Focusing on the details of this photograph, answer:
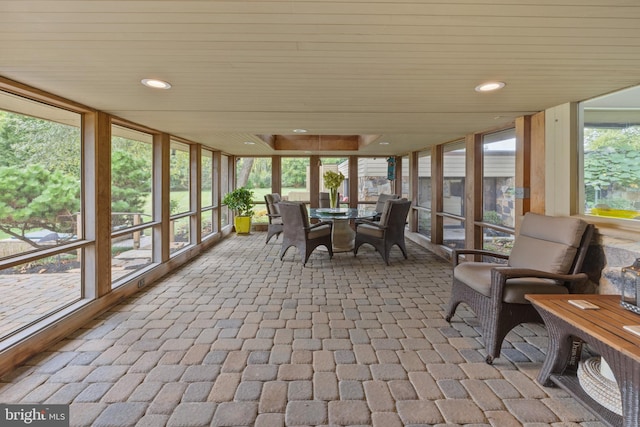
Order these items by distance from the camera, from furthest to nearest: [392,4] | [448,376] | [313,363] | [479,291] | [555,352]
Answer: [479,291], [313,363], [448,376], [555,352], [392,4]

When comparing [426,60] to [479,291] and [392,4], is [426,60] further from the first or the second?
[479,291]

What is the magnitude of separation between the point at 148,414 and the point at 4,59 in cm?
229

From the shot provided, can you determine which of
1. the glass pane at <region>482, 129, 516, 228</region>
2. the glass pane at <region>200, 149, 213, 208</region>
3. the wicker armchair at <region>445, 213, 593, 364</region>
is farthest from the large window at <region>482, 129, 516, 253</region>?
the glass pane at <region>200, 149, 213, 208</region>

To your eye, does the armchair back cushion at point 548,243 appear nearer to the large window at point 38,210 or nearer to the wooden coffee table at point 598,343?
the wooden coffee table at point 598,343

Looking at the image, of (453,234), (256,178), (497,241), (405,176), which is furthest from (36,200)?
(405,176)

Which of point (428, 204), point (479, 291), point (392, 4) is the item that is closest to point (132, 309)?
point (479, 291)

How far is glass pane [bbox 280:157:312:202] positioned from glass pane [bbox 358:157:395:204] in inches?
57.0

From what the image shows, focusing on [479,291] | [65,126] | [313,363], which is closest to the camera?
[313,363]

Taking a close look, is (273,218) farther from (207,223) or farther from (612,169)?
(612,169)

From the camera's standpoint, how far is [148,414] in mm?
1737

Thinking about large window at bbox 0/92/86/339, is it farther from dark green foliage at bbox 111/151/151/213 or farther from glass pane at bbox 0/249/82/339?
dark green foliage at bbox 111/151/151/213

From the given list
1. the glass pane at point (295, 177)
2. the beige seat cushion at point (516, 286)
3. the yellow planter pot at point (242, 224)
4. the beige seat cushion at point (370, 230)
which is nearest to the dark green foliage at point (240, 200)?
the yellow planter pot at point (242, 224)

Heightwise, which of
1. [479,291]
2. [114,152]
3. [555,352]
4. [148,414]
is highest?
[114,152]

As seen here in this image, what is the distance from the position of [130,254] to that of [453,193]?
541 cm
